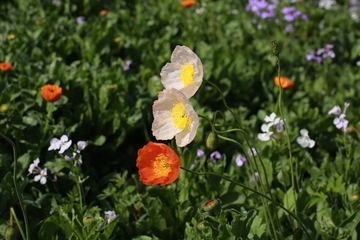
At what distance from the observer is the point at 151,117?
2975 millimetres

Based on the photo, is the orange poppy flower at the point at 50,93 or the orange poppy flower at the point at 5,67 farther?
the orange poppy flower at the point at 5,67

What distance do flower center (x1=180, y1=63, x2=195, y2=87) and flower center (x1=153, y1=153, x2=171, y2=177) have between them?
10.0 inches

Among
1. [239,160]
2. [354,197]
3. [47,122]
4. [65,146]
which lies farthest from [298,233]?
[47,122]

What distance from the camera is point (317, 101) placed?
3.39 m

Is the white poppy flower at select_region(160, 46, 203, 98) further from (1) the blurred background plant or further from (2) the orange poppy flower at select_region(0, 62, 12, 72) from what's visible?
(2) the orange poppy flower at select_region(0, 62, 12, 72)

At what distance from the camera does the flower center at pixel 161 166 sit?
1625 mm

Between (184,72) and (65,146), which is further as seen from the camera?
(65,146)

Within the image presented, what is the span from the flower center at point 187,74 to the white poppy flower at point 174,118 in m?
0.10

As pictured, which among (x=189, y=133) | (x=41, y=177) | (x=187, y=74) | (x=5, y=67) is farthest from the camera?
(x=5, y=67)

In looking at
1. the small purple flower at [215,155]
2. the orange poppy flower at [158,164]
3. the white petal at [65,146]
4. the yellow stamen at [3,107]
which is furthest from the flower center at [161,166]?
the yellow stamen at [3,107]

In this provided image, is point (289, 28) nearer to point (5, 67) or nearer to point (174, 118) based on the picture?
point (5, 67)

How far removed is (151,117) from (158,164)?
4.40 ft

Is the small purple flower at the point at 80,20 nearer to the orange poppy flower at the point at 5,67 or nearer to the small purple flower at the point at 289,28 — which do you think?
the orange poppy flower at the point at 5,67

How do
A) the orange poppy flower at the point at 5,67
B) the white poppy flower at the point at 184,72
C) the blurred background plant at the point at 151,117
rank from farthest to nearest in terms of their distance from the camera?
the orange poppy flower at the point at 5,67 → the blurred background plant at the point at 151,117 → the white poppy flower at the point at 184,72
